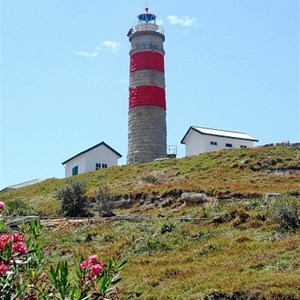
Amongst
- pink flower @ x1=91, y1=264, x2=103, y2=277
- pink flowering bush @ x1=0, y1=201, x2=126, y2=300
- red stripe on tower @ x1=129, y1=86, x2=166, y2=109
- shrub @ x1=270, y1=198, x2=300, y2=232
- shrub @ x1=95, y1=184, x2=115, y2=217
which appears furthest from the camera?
red stripe on tower @ x1=129, y1=86, x2=166, y2=109

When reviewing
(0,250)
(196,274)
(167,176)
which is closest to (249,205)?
(196,274)

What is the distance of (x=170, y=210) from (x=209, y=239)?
750 cm

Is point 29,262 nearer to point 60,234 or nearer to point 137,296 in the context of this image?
point 137,296

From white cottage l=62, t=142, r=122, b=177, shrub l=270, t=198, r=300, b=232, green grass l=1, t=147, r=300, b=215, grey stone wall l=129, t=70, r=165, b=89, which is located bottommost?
shrub l=270, t=198, r=300, b=232

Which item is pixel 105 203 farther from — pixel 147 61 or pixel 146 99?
pixel 147 61

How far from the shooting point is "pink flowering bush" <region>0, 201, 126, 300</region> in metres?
5.36

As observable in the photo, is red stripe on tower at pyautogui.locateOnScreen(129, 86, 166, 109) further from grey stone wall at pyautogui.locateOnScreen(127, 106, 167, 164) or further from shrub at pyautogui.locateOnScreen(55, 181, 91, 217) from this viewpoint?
shrub at pyautogui.locateOnScreen(55, 181, 91, 217)

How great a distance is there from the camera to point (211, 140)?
A: 1897 inches

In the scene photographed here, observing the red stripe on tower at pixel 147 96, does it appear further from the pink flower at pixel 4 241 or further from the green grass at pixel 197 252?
the pink flower at pixel 4 241

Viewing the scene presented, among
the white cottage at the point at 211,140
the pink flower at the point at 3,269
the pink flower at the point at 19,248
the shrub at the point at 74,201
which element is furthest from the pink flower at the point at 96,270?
the white cottage at the point at 211,140

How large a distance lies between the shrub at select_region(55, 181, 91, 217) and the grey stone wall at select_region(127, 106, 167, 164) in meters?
18.0

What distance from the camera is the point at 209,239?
17.5 meters

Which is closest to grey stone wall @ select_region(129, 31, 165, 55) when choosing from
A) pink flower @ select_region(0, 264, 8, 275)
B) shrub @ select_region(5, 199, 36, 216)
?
shrub @ select_region(5, 199, 36, 216)

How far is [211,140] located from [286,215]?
3074 centimetres
